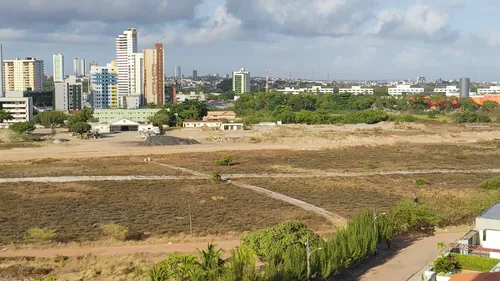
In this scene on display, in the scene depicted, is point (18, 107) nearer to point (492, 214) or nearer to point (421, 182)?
point (421, 182)

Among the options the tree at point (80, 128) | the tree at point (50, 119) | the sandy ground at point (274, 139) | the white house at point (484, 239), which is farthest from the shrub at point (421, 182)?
the tree at point (50, 119)

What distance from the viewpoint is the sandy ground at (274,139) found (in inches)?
2694

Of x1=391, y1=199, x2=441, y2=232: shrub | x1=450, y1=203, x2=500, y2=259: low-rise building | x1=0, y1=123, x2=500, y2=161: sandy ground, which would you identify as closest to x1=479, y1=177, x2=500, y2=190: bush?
x1=391, y1=199, x2=441, y2=232: shrub

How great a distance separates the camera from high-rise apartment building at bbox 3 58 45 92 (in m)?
186

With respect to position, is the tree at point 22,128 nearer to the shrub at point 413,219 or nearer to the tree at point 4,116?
the tree at point 4,116

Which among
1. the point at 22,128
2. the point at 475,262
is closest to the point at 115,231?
the point at 475,262

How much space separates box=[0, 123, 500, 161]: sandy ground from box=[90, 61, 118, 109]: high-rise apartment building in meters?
64.5

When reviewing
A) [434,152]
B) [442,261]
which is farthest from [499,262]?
[434,152]

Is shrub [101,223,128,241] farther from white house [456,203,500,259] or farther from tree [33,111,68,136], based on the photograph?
tree [33,111,68,136]

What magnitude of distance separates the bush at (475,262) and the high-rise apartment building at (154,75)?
14052 cm

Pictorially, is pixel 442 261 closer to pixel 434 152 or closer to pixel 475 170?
pixel 475 170

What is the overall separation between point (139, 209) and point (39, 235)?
305 inches

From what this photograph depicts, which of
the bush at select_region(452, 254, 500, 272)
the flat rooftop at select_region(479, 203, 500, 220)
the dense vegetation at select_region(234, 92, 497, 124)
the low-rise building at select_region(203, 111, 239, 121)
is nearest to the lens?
the bush at select_region(452, 254, 500, 272)

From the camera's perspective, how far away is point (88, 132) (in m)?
87.9
